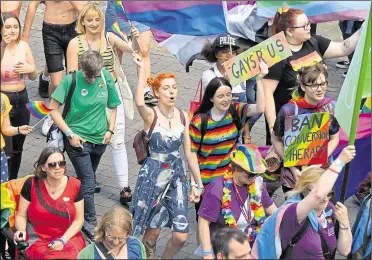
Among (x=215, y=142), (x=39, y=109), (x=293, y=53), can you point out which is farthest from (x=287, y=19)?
(x=39, y=109)

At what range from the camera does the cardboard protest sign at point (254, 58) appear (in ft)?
30.4

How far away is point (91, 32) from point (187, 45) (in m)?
0.88

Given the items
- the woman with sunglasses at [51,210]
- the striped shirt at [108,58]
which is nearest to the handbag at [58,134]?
the striped shirt at [108,58]

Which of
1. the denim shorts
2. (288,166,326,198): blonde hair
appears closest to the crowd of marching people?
(288,166,326,198): blonde hair

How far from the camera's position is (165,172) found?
30.6 feet

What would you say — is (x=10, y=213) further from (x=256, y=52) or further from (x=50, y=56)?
(x=50, y=56)

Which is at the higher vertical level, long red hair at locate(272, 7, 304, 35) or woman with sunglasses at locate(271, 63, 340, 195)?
long red hair at locate(272, 7, 304, 35)

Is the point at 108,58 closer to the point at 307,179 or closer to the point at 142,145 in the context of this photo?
the point at 142,145

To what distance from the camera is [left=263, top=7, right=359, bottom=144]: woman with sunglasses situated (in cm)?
1025

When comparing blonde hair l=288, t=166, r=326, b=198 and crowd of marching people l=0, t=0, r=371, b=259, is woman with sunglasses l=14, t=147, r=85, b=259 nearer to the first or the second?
crowd of marching people l=0, t=0, r=371, b=259

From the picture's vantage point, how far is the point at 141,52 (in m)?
11.9

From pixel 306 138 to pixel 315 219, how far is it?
1.16 m

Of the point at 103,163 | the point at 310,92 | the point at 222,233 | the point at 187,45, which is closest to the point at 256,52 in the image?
the point at 310,92

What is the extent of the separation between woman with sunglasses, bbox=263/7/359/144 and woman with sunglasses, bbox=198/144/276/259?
1.41 m
